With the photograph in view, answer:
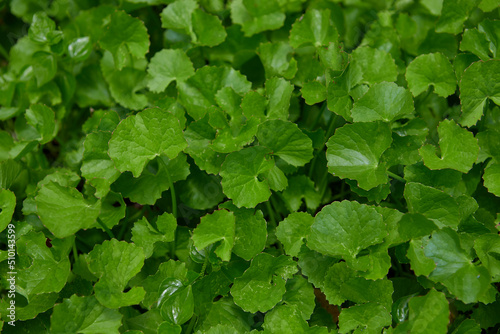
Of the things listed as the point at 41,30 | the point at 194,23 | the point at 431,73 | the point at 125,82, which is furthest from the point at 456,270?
the point at 41,30

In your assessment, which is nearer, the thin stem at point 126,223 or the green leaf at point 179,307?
the green leaf at point 179,307

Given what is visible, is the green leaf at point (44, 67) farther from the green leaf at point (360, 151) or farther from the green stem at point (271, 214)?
the green leaf at point (360, 151)

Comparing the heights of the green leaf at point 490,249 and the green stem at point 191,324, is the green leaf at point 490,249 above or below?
above

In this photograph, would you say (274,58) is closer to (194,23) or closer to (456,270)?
(194,23)

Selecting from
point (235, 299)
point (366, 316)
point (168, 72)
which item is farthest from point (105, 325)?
point (168, 72)


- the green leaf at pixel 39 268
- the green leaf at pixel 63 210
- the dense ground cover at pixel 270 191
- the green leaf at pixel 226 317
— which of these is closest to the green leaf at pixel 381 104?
the dense ground cover at pixel 270 191

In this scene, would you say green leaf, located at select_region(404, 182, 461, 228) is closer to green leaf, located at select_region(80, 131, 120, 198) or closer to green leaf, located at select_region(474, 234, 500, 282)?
green leaf, located at select_region(474, 234, 500, 282)

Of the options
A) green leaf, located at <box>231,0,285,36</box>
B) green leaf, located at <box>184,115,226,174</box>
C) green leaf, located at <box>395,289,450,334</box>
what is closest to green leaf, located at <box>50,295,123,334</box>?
green leaf, located at <box>184,115,226,174</box>
